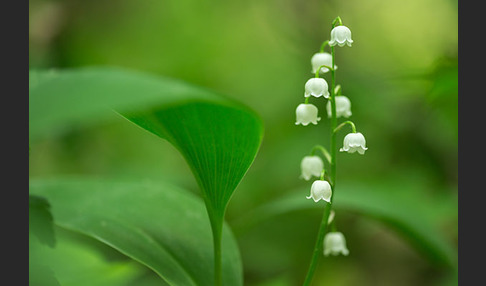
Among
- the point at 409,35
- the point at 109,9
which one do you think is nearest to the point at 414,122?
the point at 409,35

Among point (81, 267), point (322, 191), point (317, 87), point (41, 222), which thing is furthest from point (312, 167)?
point (81, 267)

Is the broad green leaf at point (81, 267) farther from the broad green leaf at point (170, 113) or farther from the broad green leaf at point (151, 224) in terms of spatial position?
the broad green leaf at point (170, 113)

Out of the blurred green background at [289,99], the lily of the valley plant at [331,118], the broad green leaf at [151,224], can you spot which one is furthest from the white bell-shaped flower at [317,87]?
the blurred green background at [289,99]

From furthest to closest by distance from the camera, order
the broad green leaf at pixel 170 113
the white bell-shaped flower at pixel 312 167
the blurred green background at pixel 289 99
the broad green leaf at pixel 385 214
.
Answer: the blurred green background at pixel 289 99
the broad green leaf at pixel 385 214
the white bell-shaped flower at pixel 312 167
the broad green leaf at pixel 170 113

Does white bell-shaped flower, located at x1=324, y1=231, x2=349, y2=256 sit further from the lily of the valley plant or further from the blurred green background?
the blurred green background

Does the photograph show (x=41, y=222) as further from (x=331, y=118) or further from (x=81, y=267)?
(x=331, y=118)

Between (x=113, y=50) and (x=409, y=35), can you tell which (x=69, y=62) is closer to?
(x=113, y=50)
